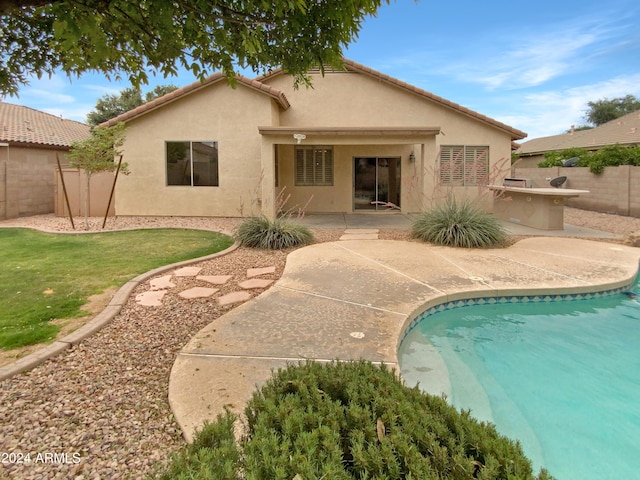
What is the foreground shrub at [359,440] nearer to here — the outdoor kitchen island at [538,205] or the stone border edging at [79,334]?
the stone border edging at [79,334]

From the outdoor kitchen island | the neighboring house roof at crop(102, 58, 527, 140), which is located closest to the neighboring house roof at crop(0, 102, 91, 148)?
the neighboring house roof at crop(102, 58, 527, 140)

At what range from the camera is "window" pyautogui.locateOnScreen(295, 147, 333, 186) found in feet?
56.5

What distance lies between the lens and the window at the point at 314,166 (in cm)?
1722

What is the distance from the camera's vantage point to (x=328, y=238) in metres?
11.3

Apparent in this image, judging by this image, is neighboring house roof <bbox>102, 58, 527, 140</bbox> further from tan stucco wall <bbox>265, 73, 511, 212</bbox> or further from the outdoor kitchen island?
the outdoor kitchen island

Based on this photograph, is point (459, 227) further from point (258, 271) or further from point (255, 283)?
point (255, 283)

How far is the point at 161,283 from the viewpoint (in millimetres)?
6824

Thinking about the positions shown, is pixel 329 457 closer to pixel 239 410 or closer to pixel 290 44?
pixel 239 410

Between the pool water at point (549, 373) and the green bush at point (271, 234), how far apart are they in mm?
4819

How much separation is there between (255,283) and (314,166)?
11.1 meters

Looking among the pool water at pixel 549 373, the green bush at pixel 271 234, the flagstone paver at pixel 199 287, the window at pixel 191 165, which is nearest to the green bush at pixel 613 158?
the pool water at pixel 549 373

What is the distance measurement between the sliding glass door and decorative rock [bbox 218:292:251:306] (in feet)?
38.5

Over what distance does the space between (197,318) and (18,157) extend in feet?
59.2

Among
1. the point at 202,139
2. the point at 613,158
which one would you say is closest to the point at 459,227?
the point at 202,139
